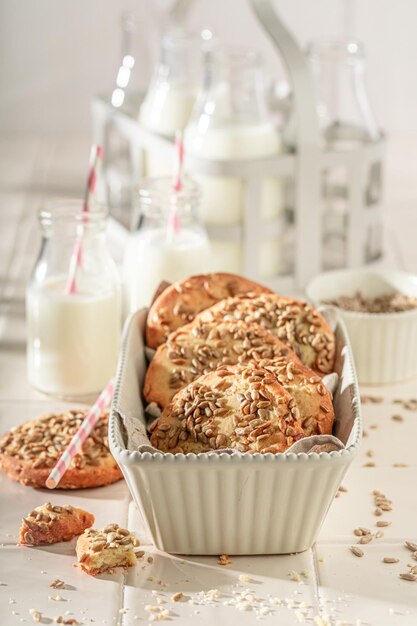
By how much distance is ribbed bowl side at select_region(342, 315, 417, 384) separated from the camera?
1.36 metres

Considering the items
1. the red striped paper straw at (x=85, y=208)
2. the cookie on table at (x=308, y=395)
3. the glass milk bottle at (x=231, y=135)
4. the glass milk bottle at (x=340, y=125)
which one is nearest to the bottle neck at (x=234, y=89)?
the glass milk bottle at (x=231, y=135)

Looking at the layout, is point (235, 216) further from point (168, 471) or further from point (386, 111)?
point (386, 111)

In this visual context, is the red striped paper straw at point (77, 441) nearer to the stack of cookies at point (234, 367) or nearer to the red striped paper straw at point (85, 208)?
the stack of cookies at point (234, 367)

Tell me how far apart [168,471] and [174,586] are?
4.0 inches

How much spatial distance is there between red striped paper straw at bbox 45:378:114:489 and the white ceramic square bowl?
0.10 meters

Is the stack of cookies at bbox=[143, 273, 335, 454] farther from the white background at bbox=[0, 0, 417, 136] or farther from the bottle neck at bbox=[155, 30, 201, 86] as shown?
the white background at bbox=[0, 0, 417, 136]

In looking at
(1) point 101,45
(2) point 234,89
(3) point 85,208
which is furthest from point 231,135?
(1) point 101,45

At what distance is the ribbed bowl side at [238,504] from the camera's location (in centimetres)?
91

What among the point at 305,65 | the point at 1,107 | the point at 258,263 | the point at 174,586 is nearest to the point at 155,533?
the point at 174,586

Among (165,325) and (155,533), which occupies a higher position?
(165,325)

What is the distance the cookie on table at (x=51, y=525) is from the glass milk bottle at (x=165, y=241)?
18.0 inches

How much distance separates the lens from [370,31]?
312 cm

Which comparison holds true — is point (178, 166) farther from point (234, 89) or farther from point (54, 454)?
point (54, 454)

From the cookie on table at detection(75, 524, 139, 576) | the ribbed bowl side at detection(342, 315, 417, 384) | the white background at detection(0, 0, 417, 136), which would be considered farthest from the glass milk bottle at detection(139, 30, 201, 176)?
the white background at detection(0, 0, 417, 136)
